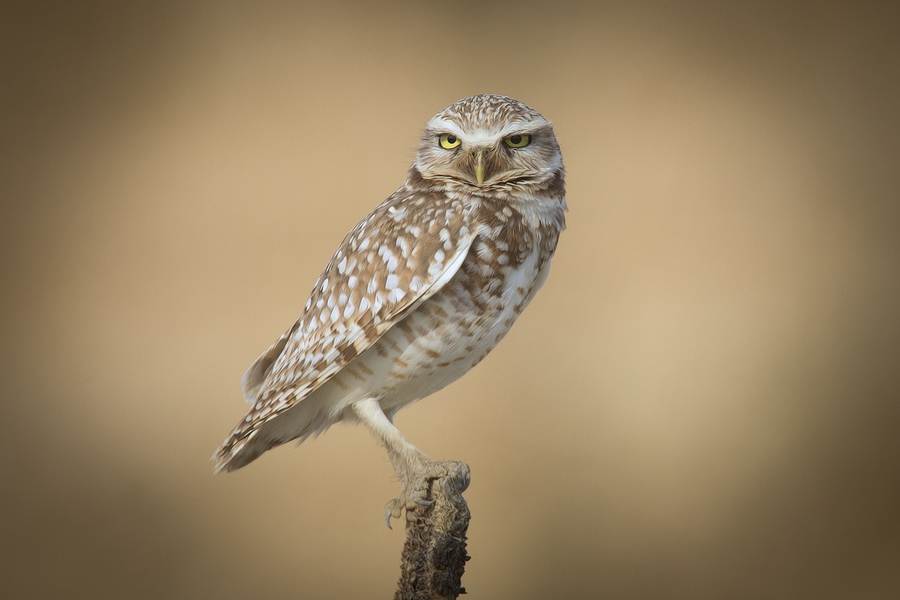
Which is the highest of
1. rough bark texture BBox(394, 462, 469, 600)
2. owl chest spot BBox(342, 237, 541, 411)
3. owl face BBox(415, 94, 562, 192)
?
owl face BBox(415, 94, 562, 192)

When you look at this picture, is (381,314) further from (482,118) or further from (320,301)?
(482,118)

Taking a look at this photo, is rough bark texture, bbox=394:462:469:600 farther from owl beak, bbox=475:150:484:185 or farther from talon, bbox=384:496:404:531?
owl beak, bbox=475:150:484:185

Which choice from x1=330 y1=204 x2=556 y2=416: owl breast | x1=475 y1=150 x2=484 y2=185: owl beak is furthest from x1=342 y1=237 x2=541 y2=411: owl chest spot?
x1=475 y1=150 x2=484 y2=185: owl beak

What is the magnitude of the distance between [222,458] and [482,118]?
734 millimetres

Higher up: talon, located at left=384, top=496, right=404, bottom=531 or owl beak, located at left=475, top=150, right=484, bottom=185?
owl beak, located at left=475, top=150, right=484, bottom=185

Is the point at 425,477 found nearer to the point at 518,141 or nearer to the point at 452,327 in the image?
the point at 452,327

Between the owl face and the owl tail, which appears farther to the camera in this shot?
the owl tail

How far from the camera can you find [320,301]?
1.47 metres

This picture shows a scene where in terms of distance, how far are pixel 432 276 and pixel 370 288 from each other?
0.39 feet

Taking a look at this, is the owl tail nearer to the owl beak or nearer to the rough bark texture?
the rough bark texture

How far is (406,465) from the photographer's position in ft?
4.62

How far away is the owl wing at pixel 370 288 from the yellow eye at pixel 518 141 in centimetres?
13

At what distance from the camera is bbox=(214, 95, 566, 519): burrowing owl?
1330 mm

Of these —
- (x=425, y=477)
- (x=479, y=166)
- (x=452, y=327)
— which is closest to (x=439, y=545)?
(x=425, y=477)
